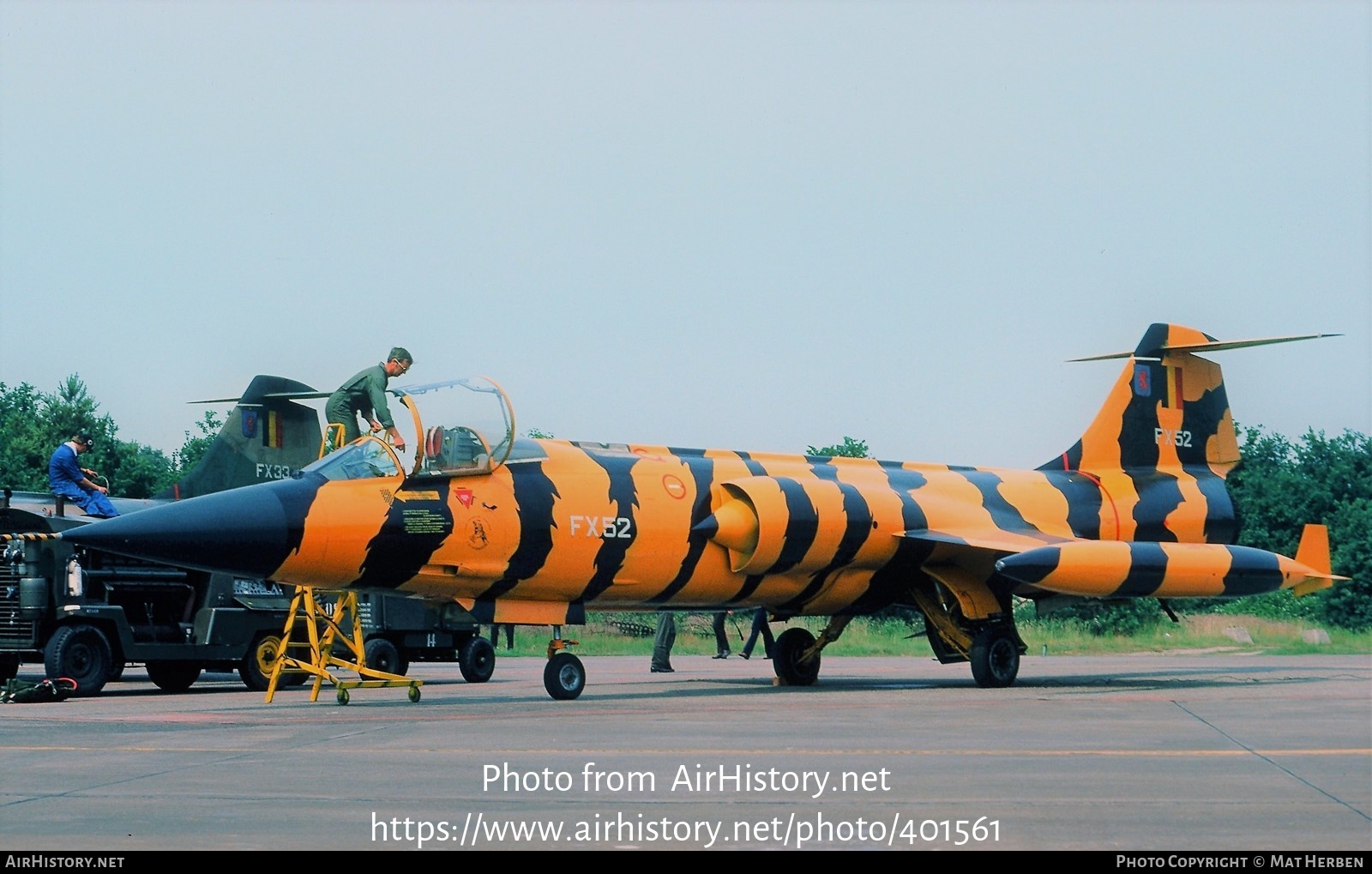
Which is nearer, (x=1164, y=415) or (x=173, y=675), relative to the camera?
(x=173, y=675)

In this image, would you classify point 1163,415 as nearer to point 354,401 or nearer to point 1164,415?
point 1164,415

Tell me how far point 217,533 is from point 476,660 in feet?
25.2

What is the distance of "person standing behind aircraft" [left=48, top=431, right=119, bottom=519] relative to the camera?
17.0 m

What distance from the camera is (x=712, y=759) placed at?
866cm

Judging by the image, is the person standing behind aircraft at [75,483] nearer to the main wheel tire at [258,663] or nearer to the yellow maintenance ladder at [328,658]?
the main wheel tire at [258,663]

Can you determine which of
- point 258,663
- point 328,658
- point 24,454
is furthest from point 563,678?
point 24,454

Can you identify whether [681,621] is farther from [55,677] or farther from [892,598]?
[55,677]

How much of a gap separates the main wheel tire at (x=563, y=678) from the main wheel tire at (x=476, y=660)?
5291mm

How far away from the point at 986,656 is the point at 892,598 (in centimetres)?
136

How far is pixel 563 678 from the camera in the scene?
14.1 m

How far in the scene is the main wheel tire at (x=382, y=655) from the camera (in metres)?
19.0

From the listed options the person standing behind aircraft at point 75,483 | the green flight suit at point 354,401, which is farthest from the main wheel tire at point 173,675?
the green flight suit at point 354,401

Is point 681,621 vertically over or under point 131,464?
under

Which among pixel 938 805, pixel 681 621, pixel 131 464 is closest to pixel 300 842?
pixel 938 805
